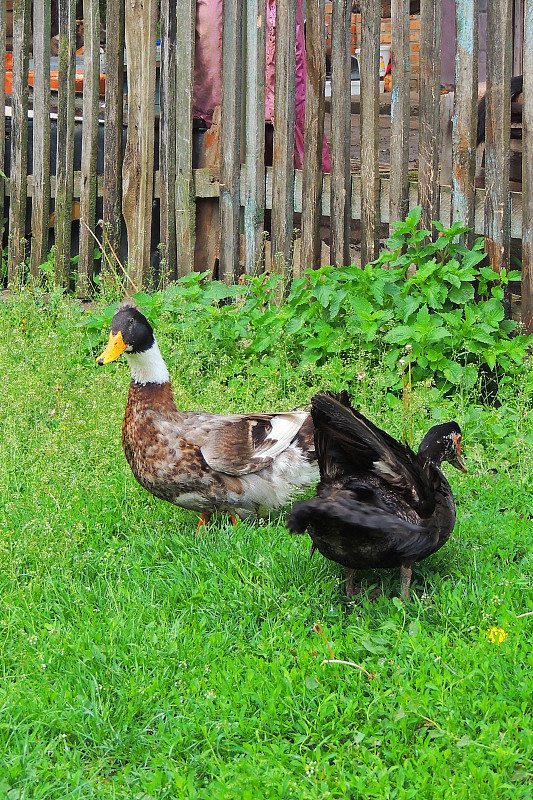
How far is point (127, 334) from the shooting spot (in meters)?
4.16

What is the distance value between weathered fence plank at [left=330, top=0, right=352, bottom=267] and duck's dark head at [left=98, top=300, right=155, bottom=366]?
6.21ft

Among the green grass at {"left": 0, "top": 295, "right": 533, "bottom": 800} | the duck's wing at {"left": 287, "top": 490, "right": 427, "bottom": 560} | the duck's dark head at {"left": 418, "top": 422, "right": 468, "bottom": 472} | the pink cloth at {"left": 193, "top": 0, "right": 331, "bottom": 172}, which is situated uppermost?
the pink cloth at {"left": 193, "top": 0, "right": 331, "bottom": 172}

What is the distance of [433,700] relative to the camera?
265 centimetres

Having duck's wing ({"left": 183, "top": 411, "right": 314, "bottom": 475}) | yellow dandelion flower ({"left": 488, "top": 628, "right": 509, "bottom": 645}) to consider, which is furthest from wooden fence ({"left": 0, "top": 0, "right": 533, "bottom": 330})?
yellow dandelion flower ({"left": 488, "top": 628, "right": 509, "bottom": 645})

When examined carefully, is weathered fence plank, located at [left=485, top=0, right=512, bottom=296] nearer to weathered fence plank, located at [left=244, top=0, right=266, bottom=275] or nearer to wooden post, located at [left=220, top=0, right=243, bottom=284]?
weathered fence plank, located at [left=244, top=0, right=266, bottom=275]

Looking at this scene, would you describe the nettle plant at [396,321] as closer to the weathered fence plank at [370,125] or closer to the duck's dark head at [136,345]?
the weathered fence plank at [370,125]

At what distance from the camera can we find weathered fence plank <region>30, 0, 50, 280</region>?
23.6 ft

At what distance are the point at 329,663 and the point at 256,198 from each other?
3.95 metres

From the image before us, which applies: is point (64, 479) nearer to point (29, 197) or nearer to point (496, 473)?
point (496, 473)

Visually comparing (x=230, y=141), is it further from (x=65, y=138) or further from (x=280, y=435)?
(x=280, y=435)

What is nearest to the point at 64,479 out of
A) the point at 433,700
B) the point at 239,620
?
the point at 239,620

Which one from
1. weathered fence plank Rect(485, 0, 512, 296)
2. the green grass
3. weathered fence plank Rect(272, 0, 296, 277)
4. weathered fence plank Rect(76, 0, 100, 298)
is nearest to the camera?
the green grass

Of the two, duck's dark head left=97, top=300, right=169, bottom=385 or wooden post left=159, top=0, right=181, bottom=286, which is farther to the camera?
wooden post left=159, top=0, right=181, bottom=286

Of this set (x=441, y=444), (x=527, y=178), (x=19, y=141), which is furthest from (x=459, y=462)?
(x=19, y=141)
